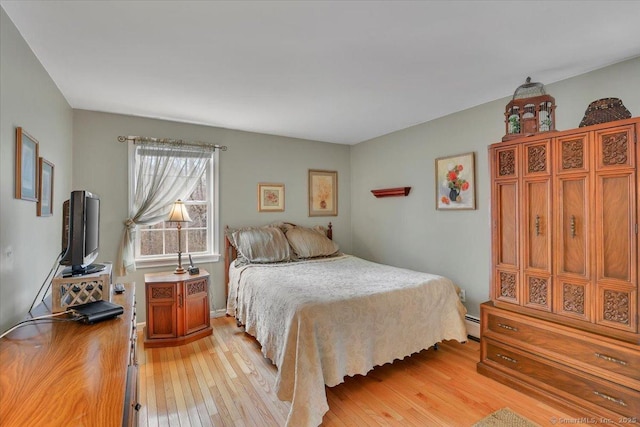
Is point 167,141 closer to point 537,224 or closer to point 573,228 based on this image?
point 537,224

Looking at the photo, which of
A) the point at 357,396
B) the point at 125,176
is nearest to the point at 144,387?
the point at 357,396

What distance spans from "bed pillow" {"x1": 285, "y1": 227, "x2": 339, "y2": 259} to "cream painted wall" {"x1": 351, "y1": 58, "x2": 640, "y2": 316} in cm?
84

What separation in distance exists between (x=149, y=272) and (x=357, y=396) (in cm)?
260

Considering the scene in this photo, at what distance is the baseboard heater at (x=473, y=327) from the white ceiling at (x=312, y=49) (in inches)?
87.2

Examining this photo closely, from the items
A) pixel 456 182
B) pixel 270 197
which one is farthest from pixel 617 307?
pixel 270 197

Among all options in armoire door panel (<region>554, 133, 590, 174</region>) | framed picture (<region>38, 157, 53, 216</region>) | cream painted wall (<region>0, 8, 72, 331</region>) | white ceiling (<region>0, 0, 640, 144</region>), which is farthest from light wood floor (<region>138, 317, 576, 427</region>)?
white ceiling (<region>0, 0, 640, 144</region>)

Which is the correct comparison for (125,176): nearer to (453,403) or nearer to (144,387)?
(144,387)

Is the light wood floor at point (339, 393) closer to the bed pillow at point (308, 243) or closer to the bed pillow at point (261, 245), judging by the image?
the bed pillow at point (261, 245)

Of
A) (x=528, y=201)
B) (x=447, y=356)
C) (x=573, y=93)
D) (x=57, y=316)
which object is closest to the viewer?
(x=57, y=316)

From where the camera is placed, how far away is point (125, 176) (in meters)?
3.30

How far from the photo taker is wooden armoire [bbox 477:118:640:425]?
1.82 metres

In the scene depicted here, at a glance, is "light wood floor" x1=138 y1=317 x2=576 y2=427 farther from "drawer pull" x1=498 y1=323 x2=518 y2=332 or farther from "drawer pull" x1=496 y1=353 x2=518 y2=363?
"drawer pull" x1=498 y1=323 x2=518 y2=332

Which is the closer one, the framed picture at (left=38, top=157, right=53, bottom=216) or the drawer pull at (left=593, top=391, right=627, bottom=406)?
the drawer pull at (left=593, top=391, right=627, bottom=406)

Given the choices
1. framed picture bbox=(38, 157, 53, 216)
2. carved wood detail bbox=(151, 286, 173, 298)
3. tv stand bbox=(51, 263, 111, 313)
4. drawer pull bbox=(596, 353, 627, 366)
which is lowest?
drawer pull bbox=(596, 353, 627, 366)
